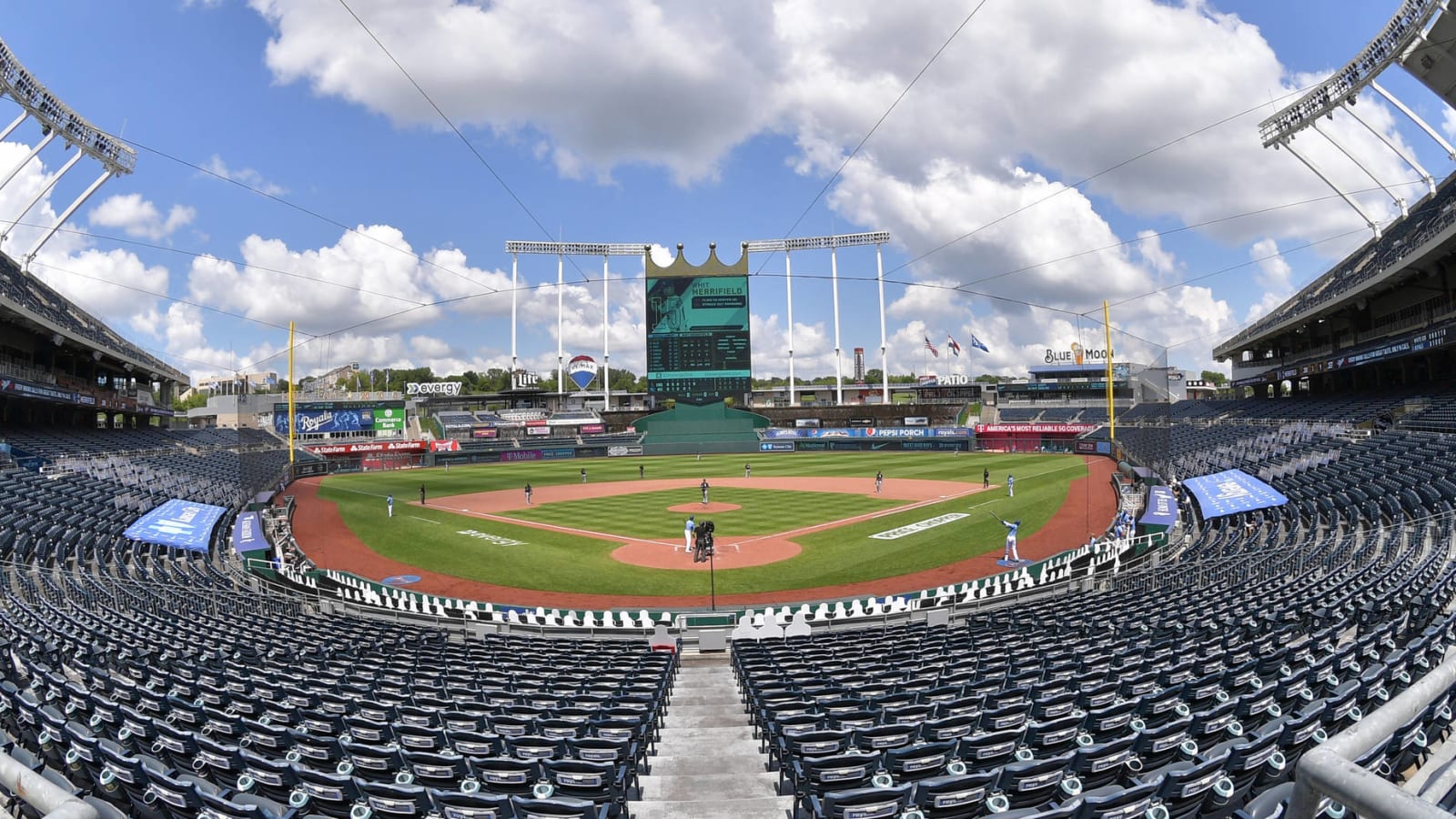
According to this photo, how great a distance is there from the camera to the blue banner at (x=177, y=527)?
2203 cm

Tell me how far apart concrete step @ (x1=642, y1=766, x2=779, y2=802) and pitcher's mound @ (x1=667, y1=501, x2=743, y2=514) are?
102ft

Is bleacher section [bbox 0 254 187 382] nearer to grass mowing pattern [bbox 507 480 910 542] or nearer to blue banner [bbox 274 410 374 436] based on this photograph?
blue banner [bbox 274 410 374 436]

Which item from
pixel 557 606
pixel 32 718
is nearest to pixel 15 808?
pixel 32 718

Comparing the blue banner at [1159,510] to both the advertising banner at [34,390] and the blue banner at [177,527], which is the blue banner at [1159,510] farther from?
the advertising banner at [34,390]

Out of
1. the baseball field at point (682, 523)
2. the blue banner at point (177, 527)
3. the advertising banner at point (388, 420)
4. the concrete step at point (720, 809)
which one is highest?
the advertising banner at point (388, 420)

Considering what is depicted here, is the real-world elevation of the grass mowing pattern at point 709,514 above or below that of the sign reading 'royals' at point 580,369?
below

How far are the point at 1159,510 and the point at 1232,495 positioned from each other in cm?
471

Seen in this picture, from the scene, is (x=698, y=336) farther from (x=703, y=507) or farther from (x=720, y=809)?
(x=720, y=809)

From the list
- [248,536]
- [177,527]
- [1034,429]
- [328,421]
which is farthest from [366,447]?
[1034,429]

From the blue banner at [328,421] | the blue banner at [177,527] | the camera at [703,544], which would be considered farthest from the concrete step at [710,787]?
the blue banner at [328,421]

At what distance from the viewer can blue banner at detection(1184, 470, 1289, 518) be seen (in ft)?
71.2

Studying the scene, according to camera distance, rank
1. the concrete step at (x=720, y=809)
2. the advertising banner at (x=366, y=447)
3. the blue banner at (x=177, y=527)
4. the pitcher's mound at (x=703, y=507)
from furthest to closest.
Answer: the advertising banner at (x=366, y=447) < the pitcher's mound at (x=703, y=507) < the blue banner at (x=177, y=527) < the concrete step at (x=720, y=809)

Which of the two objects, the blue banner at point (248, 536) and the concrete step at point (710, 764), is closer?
the concrete step at point (710, 764)

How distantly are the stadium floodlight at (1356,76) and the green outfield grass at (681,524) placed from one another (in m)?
27.5
